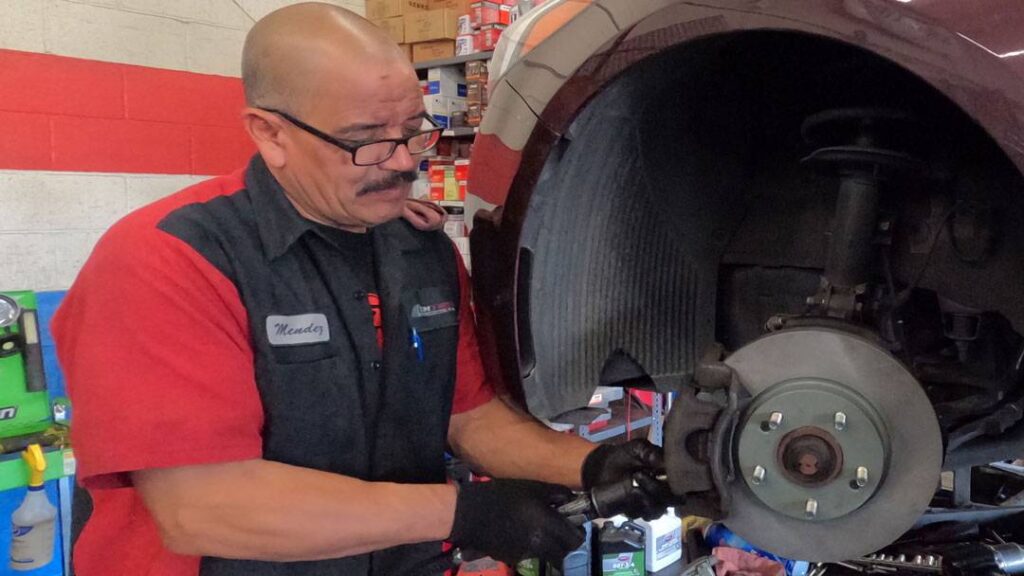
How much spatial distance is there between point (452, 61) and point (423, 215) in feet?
8.06

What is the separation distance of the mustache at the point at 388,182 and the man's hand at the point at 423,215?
11cm

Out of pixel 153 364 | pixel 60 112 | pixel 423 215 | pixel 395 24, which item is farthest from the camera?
pixel 395 24

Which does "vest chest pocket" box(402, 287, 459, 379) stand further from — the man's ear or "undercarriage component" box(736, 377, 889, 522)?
"undercarriage component" box(736, 377, 889, 522)

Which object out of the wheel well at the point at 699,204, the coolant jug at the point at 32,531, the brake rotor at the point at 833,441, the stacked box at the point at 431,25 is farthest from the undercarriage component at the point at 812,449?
the stacked box at the point at 431,25

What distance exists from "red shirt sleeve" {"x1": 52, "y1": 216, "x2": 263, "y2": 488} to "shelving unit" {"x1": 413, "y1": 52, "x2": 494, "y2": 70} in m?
2.62

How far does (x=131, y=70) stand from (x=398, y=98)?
2072mm

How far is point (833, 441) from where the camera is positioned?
728 millimetres

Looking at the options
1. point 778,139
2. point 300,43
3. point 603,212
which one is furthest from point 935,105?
point 300,43

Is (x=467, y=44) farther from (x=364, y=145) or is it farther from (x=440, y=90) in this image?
(x=364, y=145)

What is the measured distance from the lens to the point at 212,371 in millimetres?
869

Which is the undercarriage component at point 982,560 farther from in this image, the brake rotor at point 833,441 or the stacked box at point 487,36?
the stacked box at point 487,36

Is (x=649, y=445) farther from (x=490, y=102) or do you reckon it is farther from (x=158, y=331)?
(x=158, y=331)

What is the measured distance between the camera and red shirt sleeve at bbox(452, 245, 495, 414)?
3.84ft

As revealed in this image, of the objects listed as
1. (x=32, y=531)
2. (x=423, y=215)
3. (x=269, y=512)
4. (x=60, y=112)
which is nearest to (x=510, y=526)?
(x=269, y=512)
